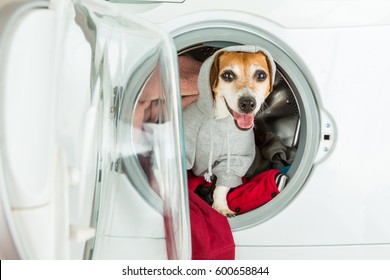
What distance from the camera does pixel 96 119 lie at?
0.82 meters

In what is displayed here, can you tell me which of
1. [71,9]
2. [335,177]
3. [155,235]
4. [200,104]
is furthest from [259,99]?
[71,9]

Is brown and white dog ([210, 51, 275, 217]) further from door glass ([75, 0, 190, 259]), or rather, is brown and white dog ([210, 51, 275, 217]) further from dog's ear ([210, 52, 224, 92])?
door glass ([75, 0, 190, 259])

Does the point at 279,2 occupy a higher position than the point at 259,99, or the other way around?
the point at 279,2

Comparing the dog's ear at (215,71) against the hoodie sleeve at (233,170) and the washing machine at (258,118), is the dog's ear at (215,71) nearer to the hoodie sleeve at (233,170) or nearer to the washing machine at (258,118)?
the washing machine at (258,118)

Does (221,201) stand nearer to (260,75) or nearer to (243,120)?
(243,120)

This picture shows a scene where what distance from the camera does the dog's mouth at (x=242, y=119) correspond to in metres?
1.14

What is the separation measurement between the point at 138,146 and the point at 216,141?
25cm

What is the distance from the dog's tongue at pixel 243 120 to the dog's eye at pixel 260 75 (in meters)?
0.08

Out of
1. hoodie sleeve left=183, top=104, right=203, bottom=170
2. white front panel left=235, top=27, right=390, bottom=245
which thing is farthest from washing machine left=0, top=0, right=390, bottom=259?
hoodie sleeve left=183, top=104, right=203, bottom=170

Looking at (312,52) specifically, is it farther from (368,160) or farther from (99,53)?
(99,53)

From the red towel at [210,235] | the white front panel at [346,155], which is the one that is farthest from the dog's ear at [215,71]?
the red towel at [210,235]

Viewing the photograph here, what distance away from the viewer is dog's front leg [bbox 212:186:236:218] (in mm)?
1151

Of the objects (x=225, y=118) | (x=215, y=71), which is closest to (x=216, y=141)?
(x=225, y=118)
